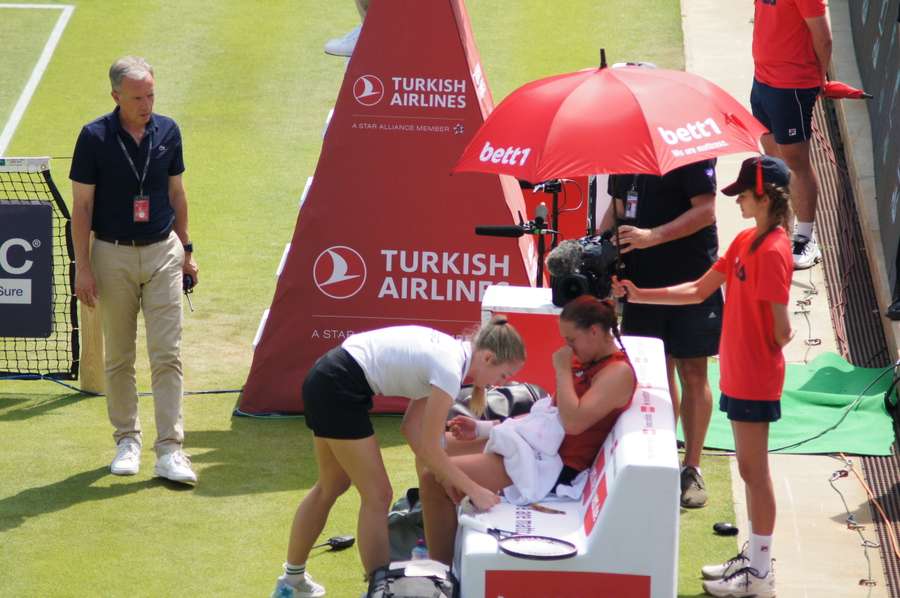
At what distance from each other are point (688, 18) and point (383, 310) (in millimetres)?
7499

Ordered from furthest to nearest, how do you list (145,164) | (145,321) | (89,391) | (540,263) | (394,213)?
(89,391) < (394,213) < (540,263) < (145,321) < (145,164)

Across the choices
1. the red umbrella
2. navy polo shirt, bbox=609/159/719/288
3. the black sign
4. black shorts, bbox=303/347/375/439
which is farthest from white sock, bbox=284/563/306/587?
the red umbrella

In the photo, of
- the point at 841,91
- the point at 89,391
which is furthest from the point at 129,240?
the point at 841,91

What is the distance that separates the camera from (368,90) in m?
8.31

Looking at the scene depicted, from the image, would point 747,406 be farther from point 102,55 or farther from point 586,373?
point 102,55

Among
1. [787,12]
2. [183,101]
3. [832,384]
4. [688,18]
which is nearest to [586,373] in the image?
[832,384]

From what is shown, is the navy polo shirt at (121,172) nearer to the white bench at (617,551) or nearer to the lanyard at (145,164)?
the lanyard at (145,164)

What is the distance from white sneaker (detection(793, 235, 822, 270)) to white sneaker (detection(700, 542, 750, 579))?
4.10 metres

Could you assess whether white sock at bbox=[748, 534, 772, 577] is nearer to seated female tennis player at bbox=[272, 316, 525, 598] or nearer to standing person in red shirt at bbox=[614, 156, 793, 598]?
standing person in red shirt at bbox=[614, 156, 793, 598]

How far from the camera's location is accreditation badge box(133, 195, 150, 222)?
739 centimetres

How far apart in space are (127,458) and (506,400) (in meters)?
2.09

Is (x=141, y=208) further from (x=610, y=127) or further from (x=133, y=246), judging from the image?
(x=610, y=127)

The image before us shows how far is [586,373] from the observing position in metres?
6.23

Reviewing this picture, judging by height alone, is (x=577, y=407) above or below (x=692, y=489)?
above
